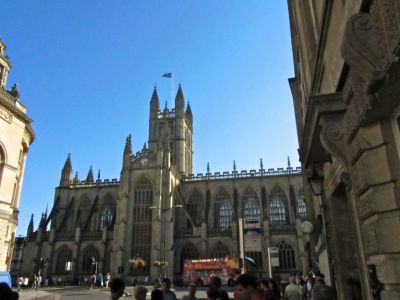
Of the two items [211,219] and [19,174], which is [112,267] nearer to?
[211,219]

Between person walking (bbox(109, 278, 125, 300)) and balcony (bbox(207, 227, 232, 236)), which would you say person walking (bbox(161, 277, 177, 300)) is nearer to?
person walking (bbox(109, 278, 125, 300))

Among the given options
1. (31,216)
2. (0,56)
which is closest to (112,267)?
(31,216)

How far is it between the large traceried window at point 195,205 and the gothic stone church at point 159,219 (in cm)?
15

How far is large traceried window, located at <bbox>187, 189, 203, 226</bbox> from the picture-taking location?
55.2m

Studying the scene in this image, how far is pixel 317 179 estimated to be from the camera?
30.5 ft

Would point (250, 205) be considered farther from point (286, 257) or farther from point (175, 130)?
point (175, 130)

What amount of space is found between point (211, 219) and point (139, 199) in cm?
1110

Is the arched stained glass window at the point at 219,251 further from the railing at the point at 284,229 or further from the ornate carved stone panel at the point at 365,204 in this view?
the ornate carved stone panel at the point at 365,204

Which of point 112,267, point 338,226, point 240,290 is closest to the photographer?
point 240,290

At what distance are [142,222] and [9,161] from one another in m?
30.3

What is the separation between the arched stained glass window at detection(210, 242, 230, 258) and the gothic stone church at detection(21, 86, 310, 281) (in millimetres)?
135

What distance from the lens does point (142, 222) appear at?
164 ft

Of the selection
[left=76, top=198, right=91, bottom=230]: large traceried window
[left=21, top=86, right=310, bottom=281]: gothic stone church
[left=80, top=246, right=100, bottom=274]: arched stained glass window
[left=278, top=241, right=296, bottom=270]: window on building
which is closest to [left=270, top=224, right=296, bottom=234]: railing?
[left=21, top=86, right=310, bottom=281]: gothic stone church

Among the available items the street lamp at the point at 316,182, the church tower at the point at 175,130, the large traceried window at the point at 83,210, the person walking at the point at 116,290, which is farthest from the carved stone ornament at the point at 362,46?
the church tower at the point at 175,130
